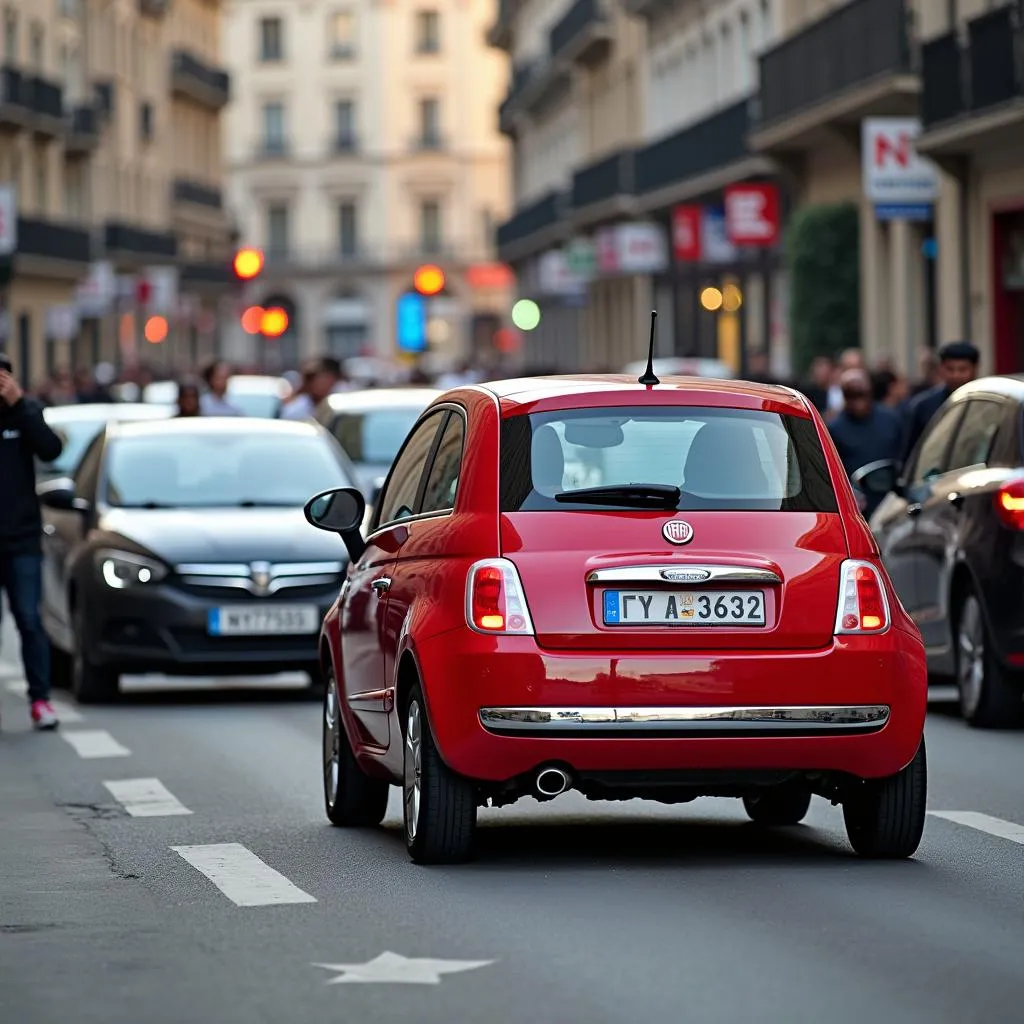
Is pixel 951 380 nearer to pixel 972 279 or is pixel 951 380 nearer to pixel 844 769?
pixel 844 769

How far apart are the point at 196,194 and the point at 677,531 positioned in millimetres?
102171

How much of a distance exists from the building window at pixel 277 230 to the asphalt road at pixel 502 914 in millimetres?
142025

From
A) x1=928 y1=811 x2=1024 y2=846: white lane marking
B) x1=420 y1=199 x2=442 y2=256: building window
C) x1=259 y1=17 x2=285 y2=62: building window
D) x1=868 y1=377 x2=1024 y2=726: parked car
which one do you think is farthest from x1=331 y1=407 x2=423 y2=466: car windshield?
x1=259 y1=17 x2=285 y2=62: building window

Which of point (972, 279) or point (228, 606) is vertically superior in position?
point (972, 279)

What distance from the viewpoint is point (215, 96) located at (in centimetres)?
11231

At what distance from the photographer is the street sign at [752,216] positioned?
150 ft


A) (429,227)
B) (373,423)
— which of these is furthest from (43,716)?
(429,227)

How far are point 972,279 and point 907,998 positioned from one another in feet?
97.2

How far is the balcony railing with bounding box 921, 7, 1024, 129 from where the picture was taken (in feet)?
104

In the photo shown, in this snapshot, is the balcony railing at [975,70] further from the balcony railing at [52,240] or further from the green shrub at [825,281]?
the balcony railing at [52,240]

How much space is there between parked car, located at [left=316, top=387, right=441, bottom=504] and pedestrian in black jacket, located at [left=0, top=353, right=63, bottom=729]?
29.0 feet

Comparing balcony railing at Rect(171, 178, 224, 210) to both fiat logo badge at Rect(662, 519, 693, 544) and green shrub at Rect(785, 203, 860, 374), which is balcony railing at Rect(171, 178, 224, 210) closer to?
green shrub at Rect(785, 203, 860, 374)

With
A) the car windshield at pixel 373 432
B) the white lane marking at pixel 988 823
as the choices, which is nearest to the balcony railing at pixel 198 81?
the car windshield at pixel 373 432

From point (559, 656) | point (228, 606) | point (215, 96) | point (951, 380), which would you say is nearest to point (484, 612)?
point (559, 656)
